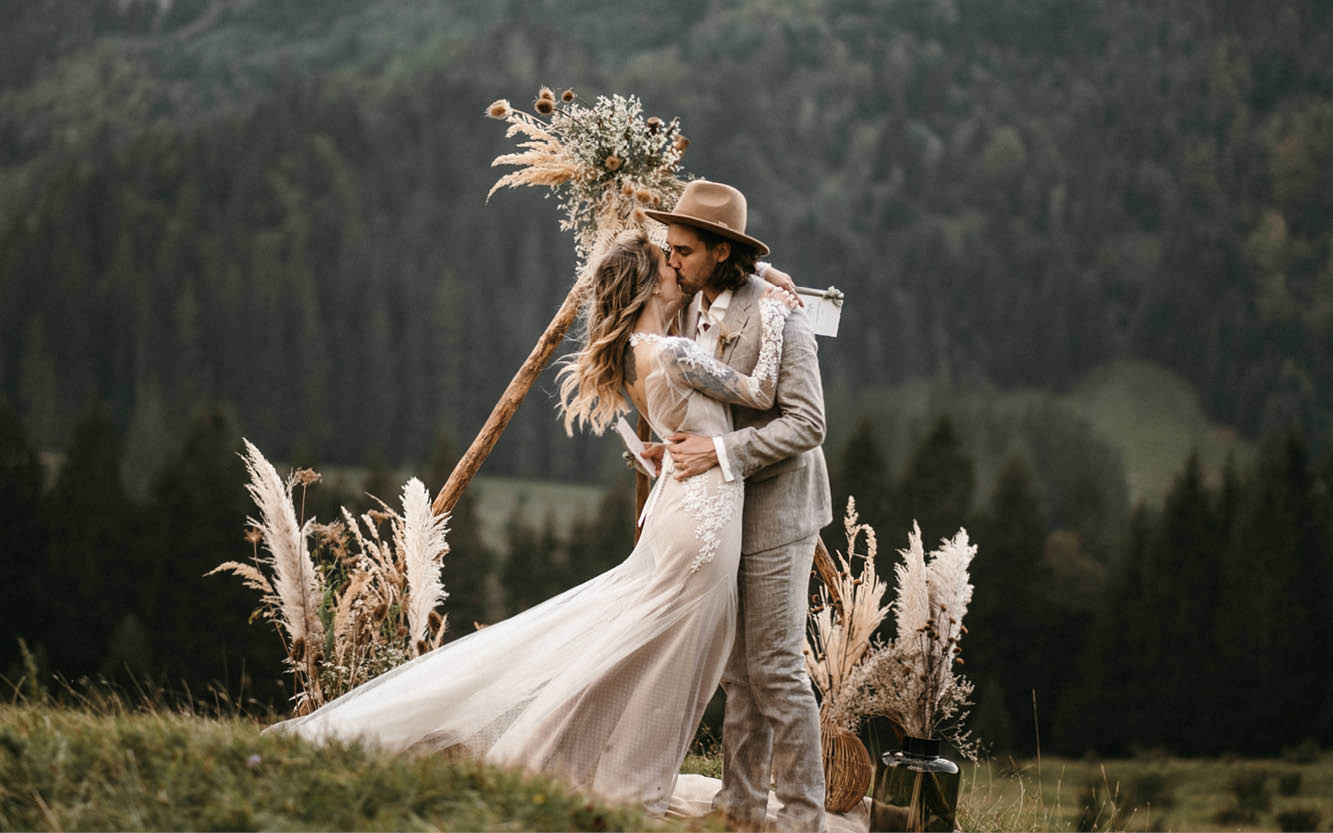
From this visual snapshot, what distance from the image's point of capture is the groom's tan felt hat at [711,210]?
13.0 ft

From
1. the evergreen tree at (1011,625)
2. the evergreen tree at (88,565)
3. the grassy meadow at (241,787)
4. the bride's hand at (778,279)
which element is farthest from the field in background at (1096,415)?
the grassy meadow at (241,787)

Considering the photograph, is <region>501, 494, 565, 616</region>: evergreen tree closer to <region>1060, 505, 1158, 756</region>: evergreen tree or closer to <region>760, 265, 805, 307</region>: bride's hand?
<region>1060, 505, 1158, 756</region>: evergreen tree

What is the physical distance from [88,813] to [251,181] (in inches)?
1990

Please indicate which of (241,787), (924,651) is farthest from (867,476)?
(241,787)

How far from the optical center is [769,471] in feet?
13.3

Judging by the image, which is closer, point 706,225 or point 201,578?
point 706,225

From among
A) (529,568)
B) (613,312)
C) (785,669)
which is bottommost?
(529,568)

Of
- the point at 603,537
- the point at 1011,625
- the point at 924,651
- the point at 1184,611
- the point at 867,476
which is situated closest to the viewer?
the point at 924,651

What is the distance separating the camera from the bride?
392 centimetres

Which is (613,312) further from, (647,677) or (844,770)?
(844,770)

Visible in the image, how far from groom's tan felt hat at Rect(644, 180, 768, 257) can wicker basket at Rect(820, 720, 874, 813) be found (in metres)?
2.23

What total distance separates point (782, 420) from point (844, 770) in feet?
6.17

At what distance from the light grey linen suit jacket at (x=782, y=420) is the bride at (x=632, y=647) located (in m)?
0.06

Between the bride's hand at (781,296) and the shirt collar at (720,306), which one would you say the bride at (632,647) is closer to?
the bride's hand at (781,296)
